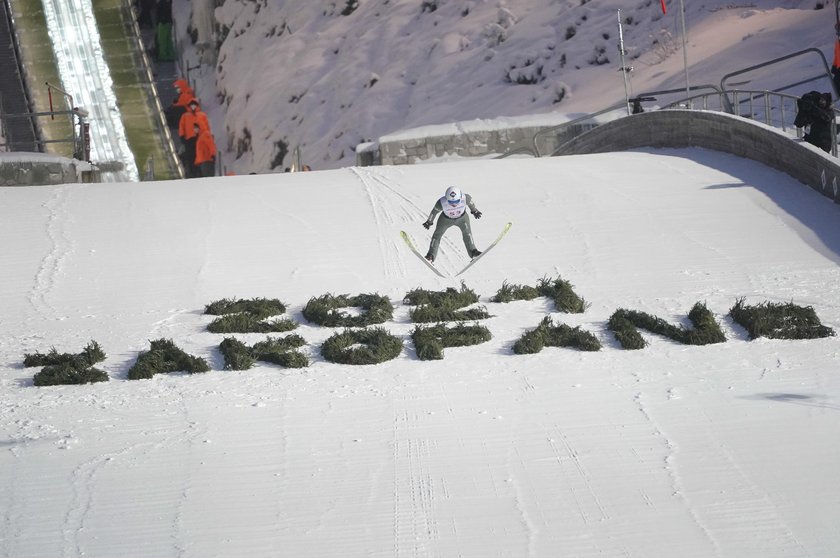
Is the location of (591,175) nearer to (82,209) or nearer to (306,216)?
(306,216)

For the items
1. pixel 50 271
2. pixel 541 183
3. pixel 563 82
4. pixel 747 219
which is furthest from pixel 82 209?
pixel 563 82

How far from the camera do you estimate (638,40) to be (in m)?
36.3

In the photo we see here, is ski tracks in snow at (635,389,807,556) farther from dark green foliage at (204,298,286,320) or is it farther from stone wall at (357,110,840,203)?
stone wall at (357,110,840,203)

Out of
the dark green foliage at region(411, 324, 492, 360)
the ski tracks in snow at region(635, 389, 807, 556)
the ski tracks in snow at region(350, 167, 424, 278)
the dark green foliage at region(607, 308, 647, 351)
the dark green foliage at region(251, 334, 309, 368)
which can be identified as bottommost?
the ski tracks in snow at region(635, 389, 807, 556)

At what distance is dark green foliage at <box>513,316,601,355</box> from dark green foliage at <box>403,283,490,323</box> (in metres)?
1.09

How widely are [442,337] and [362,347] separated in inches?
37.3

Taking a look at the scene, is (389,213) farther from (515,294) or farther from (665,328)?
(665,328)

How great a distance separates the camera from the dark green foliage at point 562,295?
16469 mm

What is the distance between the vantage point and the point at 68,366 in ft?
47.3

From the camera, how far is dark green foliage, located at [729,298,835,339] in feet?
48.6

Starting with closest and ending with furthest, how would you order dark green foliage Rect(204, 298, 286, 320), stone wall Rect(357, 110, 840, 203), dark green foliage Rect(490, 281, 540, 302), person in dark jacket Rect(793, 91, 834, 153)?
dark green foliage Rect(204, 298, 286, 320) → dark green foliage Rect(490, 281, 540, 302) → person in dark jacket Rect(793, 91, 834, 153) → stone wall Rect(357, 110, 840, 203)

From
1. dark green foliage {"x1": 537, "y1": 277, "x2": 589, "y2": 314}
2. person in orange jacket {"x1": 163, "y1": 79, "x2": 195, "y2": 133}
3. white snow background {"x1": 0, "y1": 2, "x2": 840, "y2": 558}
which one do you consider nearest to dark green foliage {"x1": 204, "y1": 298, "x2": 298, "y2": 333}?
white snow background {"x1": 0, "y1": 2, "x2": 840, "y2": 558}

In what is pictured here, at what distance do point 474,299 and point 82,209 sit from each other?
828 cm

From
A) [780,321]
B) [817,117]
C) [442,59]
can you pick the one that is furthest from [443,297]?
[442,59]
